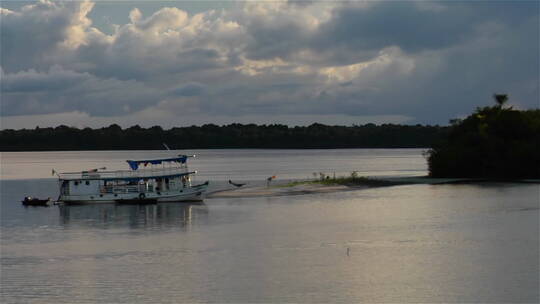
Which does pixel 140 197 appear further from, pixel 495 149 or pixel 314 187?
pixel 495 149

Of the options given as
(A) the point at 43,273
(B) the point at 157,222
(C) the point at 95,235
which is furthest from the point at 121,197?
(A) the point at 43,273

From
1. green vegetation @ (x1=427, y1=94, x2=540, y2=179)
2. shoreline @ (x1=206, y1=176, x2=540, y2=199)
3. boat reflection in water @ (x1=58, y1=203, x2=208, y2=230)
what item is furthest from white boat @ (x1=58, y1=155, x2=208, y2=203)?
green vegetation @ (x1=427, y1=94, x2=540, y2=179)

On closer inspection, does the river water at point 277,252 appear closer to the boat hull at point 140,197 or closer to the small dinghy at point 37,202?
the boat hull at point 140,197

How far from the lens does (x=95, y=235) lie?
50312 millimetres

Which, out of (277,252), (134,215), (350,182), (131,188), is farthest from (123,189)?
(277,252)

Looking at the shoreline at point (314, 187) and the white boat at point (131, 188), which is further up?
the white boat at point (131, 188)

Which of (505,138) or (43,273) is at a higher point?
(505,138)

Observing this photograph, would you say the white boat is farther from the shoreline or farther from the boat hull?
the shoreline

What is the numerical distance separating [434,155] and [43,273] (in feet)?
225

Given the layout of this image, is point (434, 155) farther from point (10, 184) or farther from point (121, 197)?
point (10, 184)

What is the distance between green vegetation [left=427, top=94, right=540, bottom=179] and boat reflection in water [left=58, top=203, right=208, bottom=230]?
123ft

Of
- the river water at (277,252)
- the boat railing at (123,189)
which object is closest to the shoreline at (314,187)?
the boat railing at (123,189)

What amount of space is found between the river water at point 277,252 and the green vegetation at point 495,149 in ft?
72.8

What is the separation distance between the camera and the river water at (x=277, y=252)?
103ft
